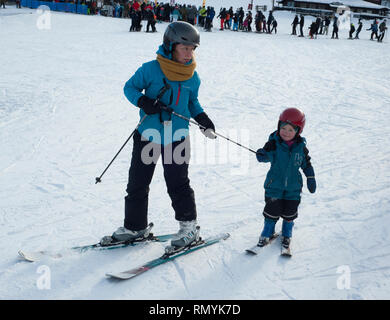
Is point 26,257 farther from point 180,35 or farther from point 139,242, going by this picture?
point 180,35

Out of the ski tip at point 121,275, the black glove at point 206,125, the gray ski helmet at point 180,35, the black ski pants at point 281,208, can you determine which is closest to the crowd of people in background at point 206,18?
the black glove at point 206,125

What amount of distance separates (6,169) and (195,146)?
2.65m

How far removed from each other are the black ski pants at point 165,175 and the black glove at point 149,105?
0.29 meters

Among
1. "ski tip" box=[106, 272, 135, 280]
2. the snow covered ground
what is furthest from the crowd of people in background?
"ski tip" box=[106, 272, 135, 280]

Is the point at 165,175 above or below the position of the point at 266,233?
above

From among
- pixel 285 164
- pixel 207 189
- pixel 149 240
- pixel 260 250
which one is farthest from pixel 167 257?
pixel 207 189

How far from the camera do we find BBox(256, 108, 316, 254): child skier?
2746mm

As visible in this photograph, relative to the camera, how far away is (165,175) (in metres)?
2.84

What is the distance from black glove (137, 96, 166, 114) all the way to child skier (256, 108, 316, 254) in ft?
2.77

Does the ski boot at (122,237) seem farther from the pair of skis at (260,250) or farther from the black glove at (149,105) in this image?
the black glove at (149,105)

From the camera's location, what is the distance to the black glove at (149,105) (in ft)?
8.28

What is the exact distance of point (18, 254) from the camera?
9.40ft

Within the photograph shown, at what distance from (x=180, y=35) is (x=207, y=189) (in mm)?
2189
